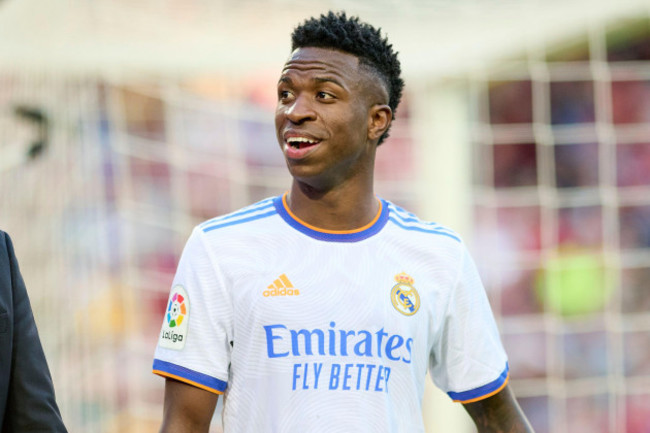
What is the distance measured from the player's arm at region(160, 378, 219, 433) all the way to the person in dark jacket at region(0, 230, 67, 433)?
215mm

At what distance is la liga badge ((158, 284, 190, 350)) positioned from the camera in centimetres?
195

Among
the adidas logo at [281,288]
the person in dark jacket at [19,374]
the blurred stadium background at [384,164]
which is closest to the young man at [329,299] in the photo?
the adidas logo at [281,288]

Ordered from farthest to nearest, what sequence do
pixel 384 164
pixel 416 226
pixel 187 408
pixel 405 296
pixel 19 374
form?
pixel 384 164
pixel 416 226
pixel 405 296
pixel 187 408
pixel 19 374

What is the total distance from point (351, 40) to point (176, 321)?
0.71 meters

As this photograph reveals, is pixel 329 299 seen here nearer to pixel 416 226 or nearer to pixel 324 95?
pixel 416 226

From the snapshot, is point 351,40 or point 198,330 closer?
point 198,330

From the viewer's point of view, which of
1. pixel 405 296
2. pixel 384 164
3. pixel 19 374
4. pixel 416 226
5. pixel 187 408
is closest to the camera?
pixel 19 374

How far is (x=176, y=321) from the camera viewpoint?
197 cm

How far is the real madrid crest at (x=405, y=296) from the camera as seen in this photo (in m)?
2.01

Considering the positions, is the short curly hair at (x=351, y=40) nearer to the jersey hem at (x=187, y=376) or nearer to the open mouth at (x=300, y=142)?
the open mouth at (x=300, y=142)

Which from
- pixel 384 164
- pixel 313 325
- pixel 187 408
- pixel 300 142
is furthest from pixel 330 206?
pixel 384 164

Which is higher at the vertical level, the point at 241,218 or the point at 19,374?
the point at 241,218

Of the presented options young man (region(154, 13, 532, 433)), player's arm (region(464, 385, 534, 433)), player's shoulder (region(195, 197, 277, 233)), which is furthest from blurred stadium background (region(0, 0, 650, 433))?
player's arm (region(464, 385, 534, 433))

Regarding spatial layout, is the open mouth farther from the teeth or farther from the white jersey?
the white jersey
